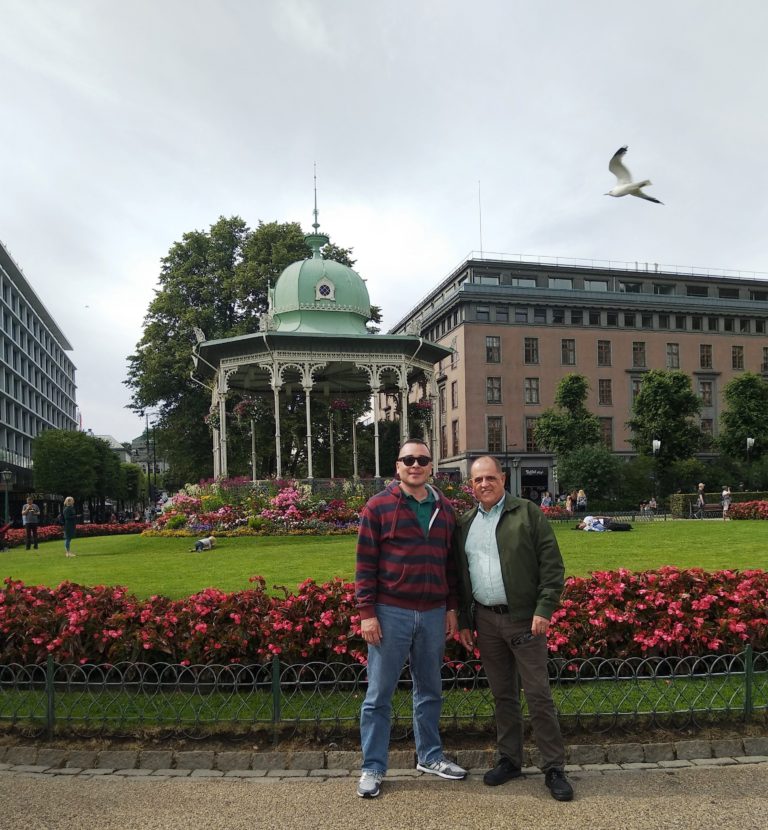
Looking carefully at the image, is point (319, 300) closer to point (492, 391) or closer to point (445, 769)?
point (445, 769)

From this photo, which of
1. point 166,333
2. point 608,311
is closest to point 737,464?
point 608,311

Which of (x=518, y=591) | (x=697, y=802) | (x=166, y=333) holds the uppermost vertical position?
(x=166, y=333)

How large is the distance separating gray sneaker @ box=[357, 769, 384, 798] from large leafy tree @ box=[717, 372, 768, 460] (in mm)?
53690

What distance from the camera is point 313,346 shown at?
23391 millimetres

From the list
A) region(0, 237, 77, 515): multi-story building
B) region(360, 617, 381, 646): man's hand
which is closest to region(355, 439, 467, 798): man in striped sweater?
region(360, 617, 381, 646): man's hand

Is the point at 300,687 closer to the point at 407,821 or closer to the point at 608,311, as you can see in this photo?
the point at 407,821

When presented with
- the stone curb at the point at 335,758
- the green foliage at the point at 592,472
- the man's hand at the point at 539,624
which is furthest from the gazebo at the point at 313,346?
the green foliage at the point at 592,472

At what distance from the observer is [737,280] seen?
72.6 m

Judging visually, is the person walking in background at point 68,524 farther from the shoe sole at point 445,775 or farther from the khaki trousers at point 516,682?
the khaki trousers at point 516,682

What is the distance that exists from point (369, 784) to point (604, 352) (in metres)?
64.9

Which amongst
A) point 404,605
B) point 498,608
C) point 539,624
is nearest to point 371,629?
point 404,605

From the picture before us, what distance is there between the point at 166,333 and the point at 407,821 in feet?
113

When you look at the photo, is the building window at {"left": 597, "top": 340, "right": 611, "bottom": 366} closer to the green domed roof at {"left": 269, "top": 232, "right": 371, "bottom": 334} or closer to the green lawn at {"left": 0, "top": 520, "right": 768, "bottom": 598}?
the green domed roof at {"left": 269, "top": 232, "right": 371, "bottom": 334}

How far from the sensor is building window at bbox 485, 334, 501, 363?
207 feet
